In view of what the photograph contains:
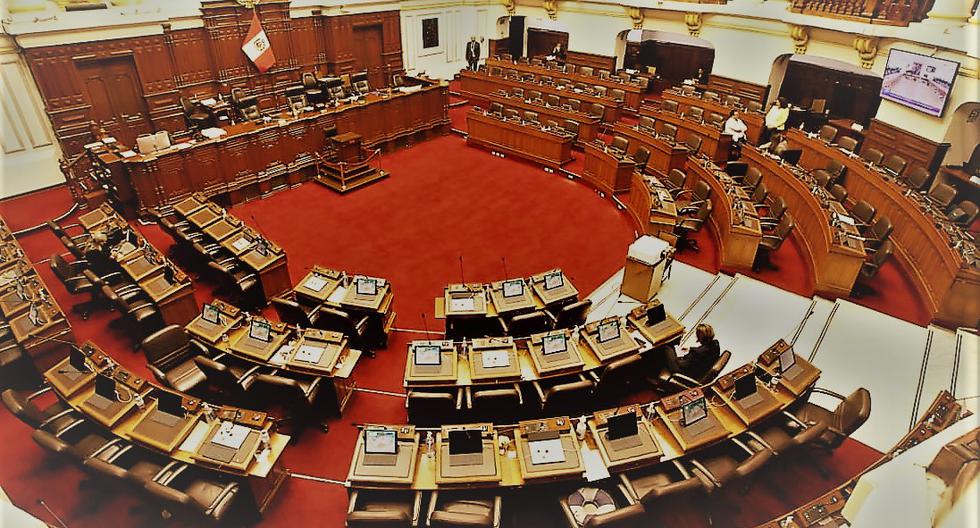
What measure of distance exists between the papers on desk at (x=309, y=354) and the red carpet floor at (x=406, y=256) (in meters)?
0.84

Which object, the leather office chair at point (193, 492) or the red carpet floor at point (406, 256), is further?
the red carpet floor at point (406, 256)

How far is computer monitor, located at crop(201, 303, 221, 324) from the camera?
666cm

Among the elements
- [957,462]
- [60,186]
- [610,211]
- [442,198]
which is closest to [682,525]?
[957,462]

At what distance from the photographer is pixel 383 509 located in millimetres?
4766

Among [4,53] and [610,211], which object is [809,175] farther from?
[4,53]

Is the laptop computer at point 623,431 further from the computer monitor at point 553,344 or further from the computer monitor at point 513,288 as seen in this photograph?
the computer monitor at point 513,288

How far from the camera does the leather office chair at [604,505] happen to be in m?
4.49

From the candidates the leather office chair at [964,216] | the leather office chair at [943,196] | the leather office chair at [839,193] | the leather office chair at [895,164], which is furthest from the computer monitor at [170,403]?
the leather office chair at [895,164]

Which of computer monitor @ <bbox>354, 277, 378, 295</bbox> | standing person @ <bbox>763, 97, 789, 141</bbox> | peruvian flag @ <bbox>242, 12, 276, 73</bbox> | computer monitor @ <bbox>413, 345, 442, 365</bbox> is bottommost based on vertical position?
computer monitor @ <bbox>413, 345, 442, 365</bbox>

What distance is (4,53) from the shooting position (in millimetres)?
10539

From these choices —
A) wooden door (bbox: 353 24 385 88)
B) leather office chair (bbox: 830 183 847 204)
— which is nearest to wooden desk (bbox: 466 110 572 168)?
wooden door (bbox: 353 24 385 88)

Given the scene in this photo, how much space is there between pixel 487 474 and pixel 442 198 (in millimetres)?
7822

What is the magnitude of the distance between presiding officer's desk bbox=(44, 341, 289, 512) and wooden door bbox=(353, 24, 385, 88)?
45.6 feet

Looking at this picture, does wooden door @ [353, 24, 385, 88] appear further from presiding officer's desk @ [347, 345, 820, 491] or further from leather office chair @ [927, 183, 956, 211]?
leather office chair @ [927, 183, 956, 211]
